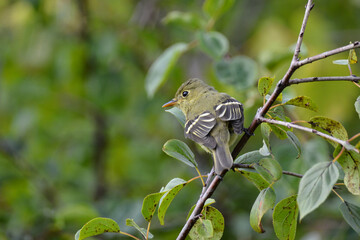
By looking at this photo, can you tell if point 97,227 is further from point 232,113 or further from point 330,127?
point 232,113

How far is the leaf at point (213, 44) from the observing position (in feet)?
9.62

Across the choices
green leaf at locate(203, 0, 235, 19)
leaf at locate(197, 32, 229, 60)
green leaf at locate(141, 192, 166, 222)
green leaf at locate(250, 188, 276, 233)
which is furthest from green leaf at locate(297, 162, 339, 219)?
green leaf at locate(203, 0, 235, 19)

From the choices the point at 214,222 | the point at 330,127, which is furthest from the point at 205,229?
the point at 330,127

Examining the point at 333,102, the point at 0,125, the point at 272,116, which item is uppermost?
the point at 0,125

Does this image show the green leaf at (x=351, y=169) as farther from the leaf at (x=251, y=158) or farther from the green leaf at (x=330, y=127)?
the leaf at (x=251, y=158)

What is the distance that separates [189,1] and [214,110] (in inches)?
100

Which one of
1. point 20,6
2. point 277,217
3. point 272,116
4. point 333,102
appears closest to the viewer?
point 277,217

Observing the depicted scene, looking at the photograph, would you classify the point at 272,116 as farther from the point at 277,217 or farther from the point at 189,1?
the point at 189,1

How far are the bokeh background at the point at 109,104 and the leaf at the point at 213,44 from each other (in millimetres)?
936

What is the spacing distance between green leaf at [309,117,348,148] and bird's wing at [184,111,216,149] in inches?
31.6

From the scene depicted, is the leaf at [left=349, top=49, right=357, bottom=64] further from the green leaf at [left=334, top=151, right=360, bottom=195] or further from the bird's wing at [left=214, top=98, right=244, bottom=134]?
the bird's wing at [left=214, top=98, right=244, bottom=134]

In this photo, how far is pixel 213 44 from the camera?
3.01 metres

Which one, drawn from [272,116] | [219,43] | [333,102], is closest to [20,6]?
[219,43]

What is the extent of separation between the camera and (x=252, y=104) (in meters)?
2.96
